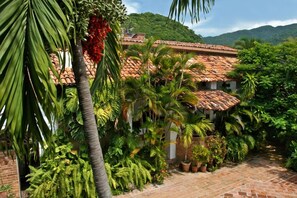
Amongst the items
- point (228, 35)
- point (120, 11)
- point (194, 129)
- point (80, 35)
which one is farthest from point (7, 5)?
point (228, 35)

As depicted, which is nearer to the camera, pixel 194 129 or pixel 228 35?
pixel 194 129

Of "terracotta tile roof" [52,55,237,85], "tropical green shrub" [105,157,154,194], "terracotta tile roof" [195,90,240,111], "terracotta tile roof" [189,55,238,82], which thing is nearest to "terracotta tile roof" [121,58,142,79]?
"terracotta tile roof" [52,55,237,85]

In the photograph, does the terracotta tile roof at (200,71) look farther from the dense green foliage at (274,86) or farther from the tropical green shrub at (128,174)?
the tropical green shrub at (128,174)

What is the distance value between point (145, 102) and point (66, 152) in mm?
3221

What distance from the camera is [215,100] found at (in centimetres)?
1257

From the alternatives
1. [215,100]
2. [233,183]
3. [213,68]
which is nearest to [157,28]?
[213,68]

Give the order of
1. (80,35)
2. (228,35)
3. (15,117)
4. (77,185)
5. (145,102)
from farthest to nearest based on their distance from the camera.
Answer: (228,35) < (145,102) < (77,185) < (80,35) < (15,117)

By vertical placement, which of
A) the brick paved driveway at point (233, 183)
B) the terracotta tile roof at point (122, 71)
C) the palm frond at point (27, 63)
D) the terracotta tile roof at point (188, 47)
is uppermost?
the terracotta tile roof at point (188, 47)

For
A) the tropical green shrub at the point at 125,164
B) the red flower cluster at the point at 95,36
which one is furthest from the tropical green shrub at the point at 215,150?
the red flower cluster at the point at 95,36

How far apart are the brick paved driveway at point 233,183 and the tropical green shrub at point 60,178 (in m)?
1.46

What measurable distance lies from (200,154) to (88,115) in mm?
8794

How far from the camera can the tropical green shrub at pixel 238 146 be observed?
12820 millimetres

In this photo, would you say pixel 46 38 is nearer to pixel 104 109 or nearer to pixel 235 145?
pixel 104 109

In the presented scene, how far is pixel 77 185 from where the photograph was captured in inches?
351
